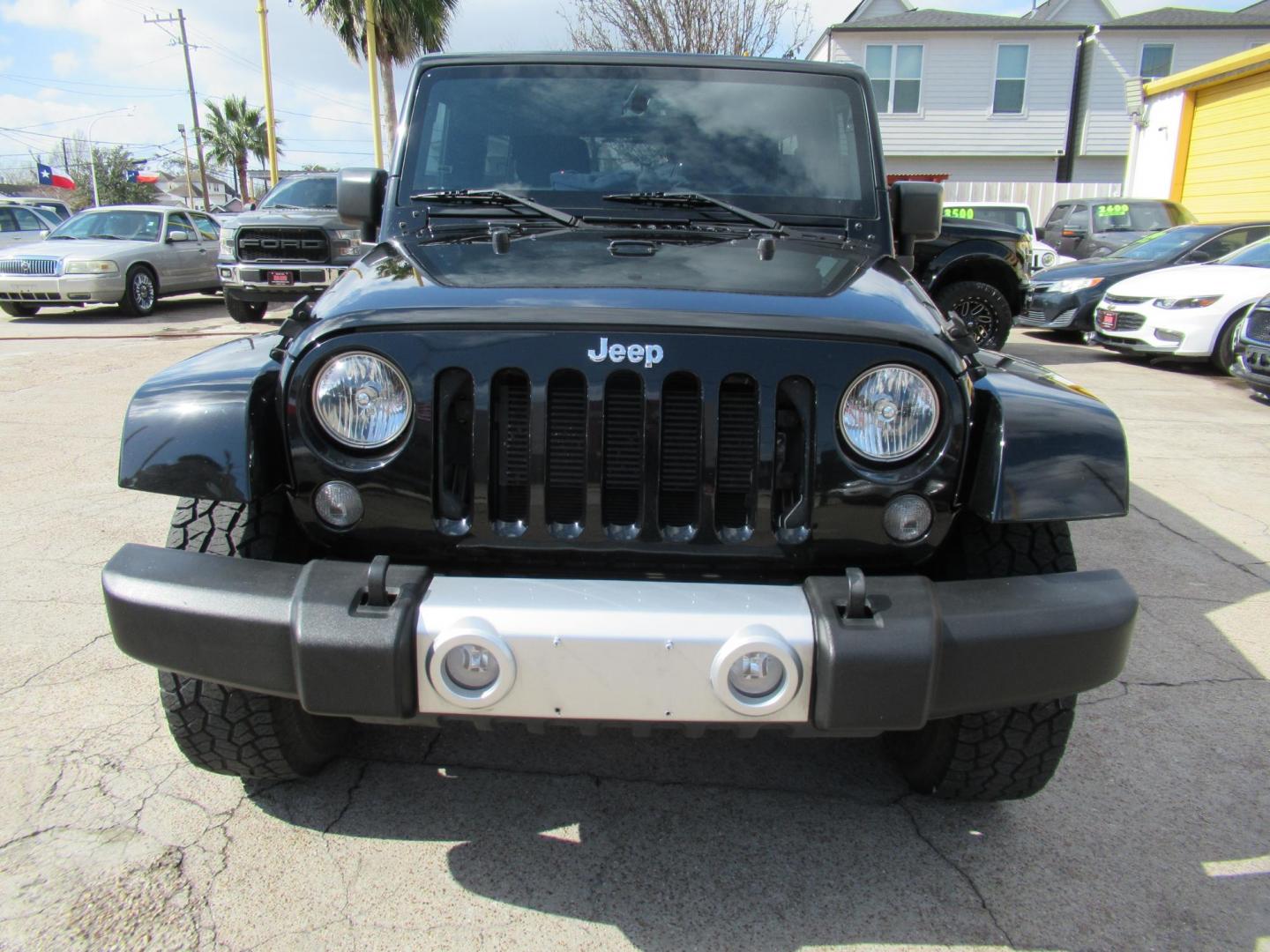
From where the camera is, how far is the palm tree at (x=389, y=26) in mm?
Result: 24750

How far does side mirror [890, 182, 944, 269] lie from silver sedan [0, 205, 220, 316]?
482 inches

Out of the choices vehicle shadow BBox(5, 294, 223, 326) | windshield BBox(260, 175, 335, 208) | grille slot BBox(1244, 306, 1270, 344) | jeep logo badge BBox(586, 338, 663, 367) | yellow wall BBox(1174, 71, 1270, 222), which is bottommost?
vehicle shadow BBox(5, 294, 223, 326)

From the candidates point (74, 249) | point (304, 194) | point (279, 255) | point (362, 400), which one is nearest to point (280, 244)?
point (279, 255)

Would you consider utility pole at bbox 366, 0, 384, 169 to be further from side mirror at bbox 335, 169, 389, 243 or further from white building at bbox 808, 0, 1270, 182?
side mirror at bbox 335, 169, 389, 243

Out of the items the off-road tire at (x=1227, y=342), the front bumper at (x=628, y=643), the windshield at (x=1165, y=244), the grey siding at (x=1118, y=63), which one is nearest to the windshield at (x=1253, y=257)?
the off-road tire at (x=1227, y=342)

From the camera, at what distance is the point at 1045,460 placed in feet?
6.45

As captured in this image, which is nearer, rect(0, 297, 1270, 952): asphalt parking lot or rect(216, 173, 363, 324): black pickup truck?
rect(0, 297, 1270, 952): asphalt parking lot

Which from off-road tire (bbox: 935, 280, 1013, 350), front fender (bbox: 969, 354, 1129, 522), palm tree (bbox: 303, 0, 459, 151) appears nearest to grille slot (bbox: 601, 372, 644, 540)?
front fender (bbox: 969, 354, 1129, 522)

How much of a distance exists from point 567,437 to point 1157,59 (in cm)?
3056

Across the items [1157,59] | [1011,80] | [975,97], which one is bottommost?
[975,97]

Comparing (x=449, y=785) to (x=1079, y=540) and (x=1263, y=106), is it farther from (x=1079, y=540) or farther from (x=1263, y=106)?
(x=1263, y=106)

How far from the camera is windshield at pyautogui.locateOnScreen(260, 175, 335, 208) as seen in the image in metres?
12.6

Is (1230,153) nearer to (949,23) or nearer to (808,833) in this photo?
(949,23)

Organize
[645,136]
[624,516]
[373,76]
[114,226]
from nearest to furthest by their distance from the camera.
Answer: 1. [624,516]
2. [645,136]
3. [114,226]
4. [373,76]
